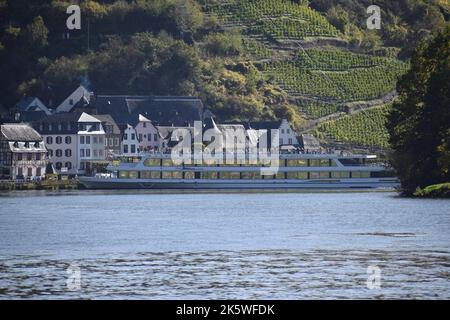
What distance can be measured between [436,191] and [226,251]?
35.9 m

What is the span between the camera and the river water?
1901 inches

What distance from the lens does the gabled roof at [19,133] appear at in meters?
147

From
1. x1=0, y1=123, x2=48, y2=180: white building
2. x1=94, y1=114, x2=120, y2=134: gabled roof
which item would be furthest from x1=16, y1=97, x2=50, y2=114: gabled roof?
x1=0, y1=123, x2=48, y2=180: white building

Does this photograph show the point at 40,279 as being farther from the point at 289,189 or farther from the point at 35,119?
the point at 35,119

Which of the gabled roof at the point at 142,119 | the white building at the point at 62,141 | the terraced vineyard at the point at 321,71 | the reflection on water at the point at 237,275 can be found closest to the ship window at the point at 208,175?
the white building at the point at 62,141

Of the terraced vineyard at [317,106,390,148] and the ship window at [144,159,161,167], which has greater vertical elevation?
the terraced vineyard at [317,106,390,148]

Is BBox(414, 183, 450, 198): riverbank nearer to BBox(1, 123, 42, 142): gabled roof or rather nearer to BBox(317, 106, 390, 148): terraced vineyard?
BBox(1, 123, 42, 142): gabled roof

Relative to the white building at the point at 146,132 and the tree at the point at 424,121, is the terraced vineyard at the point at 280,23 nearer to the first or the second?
the white building at the point at 146,132

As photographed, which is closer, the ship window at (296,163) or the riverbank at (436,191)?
the riverbank at (436,191)

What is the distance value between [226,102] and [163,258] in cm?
11845

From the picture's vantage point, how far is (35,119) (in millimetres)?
161750

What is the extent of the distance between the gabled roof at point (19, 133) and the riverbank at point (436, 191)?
2394 inches

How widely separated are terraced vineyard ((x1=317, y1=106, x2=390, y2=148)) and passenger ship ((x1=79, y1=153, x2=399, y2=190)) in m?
31.0

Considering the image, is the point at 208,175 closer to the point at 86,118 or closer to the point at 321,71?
the point at 86,118
